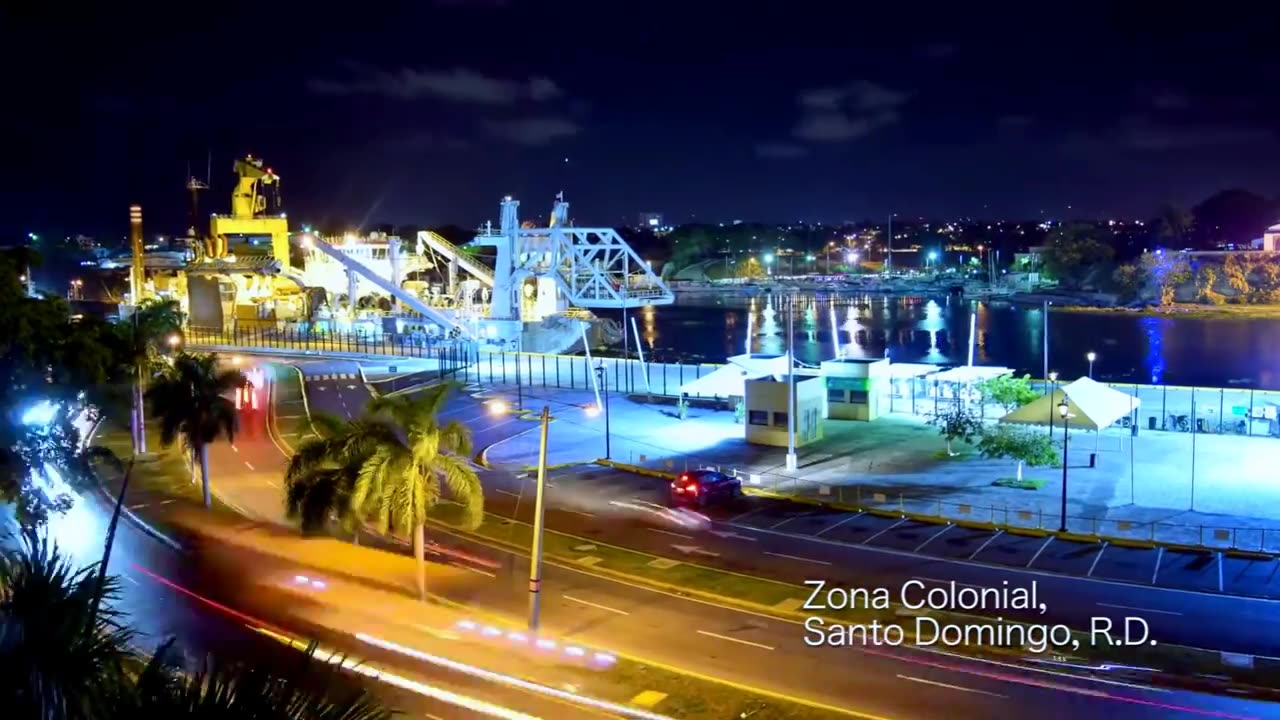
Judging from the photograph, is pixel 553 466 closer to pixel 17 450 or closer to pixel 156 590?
pixel 156 590

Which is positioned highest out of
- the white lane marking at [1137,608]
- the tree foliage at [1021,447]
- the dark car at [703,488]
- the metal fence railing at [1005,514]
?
the tree foliage at [1021,447]

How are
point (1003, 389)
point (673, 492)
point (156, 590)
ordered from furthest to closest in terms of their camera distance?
point (1003, 389) < point (673, 492) < point (156, 590)

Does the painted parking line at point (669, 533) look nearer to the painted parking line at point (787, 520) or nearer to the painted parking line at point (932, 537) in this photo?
the painted parking line at point (787, 520)

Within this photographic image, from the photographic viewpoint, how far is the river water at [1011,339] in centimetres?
9406

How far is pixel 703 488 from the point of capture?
3127cm

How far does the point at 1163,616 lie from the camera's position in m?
20.6

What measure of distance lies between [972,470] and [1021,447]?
2.25 metres

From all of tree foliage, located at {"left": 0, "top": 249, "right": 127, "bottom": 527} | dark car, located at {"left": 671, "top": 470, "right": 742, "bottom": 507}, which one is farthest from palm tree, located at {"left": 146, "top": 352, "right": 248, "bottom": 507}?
dark car, located at {"left": 671, "top": 470, "right": 742, "bottom": 507}

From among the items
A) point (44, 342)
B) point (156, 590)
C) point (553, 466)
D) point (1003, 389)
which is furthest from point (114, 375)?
point (1003, 389)

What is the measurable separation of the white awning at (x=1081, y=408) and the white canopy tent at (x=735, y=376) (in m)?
12.5

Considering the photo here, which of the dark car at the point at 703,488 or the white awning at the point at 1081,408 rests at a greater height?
the white awning at the point at 1081,408

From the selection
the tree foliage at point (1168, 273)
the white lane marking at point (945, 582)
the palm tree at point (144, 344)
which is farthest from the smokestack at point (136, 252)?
the tree foliage at point (1168, 273)

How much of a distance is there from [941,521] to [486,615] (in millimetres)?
13954

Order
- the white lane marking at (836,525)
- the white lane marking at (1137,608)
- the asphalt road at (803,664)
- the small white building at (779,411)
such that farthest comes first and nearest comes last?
the small white building at (779,411), the white lane marking at (836,525), the white lane marking at (1137,608), the asphalt road at (803,664)
